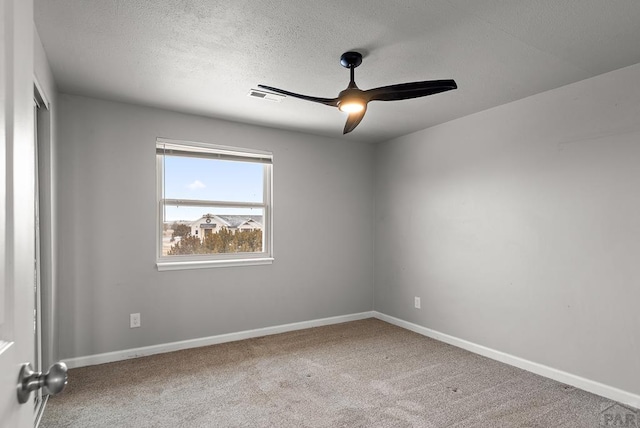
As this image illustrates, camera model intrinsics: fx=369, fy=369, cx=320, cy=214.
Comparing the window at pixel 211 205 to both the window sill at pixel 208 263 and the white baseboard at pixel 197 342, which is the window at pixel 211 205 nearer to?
the window sill at pixel 208 263

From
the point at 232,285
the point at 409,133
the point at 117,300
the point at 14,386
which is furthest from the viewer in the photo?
the point at 409,133

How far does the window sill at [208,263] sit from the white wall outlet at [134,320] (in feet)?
1.52

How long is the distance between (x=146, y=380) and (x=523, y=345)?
10.2 feet

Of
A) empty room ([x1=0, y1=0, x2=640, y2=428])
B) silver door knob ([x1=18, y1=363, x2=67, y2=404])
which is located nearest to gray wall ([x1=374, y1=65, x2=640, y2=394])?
empty room ([x1=0, y1=0, x2=640, y2=428])

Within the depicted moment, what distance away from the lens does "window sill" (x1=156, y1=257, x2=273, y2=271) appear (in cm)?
354

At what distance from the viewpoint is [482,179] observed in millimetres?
3551

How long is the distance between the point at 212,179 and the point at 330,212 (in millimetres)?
1469

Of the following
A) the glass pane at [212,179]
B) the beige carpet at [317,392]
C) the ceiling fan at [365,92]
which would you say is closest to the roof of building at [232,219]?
the glass pane at [212,179]

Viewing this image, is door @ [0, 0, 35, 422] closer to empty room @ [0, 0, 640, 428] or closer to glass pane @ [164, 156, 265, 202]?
empty room @ [0, 0, 640, 428]

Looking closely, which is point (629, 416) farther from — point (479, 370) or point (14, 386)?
point (14, 386)

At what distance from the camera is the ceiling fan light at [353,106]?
7.54 feet

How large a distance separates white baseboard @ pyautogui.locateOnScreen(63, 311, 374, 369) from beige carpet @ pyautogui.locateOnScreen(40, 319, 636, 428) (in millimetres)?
101

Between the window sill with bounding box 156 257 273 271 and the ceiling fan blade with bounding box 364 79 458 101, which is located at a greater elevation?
the ceiling fan blade with bounding box 364 79 458 101

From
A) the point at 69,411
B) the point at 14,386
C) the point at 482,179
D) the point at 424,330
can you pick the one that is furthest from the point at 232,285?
the point at 14,386
